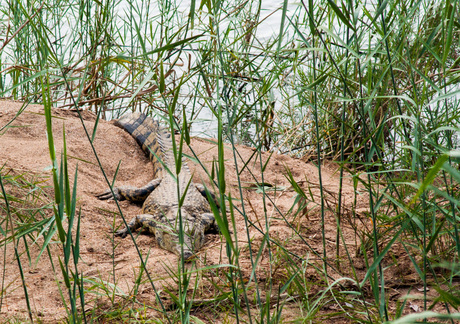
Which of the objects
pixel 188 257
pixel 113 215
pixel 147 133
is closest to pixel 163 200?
pixel 113 215

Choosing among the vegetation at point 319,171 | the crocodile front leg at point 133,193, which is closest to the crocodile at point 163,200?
the crocodile front leg at point 133,193

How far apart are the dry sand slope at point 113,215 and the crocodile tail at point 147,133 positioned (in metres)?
0.10

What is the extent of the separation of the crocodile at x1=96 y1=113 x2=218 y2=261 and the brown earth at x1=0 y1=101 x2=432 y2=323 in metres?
0.11

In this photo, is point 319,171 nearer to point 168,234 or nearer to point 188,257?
point 188,257

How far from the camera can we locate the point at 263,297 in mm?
2209

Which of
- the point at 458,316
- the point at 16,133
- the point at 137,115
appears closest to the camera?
the point at 458,316

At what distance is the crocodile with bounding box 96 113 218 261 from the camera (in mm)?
3269

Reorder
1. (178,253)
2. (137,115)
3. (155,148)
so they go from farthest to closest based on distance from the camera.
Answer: (137,115), (155,148), (178,253)

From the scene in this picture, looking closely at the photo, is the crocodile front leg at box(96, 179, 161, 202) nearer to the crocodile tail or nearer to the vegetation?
the crocodile tail

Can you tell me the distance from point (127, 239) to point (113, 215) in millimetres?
297

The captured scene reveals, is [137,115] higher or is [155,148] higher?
[137,115]

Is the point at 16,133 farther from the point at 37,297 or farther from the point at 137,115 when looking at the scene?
the point at 37,297

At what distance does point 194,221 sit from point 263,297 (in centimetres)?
153

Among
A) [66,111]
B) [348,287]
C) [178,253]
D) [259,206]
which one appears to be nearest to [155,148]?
[66,111]
